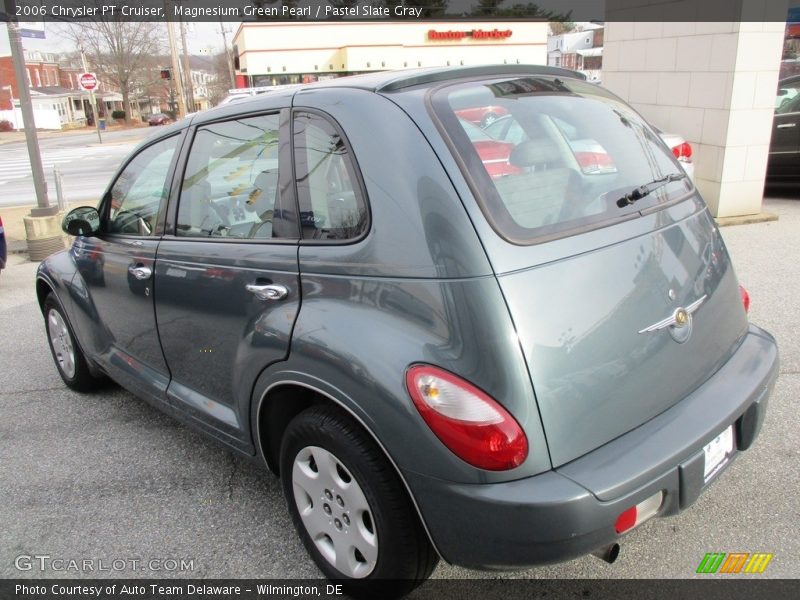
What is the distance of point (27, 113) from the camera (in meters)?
8.66

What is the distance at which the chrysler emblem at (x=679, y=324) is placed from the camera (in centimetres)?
212

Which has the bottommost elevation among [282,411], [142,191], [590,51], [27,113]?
[282,411]

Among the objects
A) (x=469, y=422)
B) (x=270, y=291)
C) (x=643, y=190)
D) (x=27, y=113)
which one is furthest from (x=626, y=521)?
(x=27, y=113)

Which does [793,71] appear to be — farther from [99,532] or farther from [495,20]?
[495,20]

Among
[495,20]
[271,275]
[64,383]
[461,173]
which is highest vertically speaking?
[495,20]

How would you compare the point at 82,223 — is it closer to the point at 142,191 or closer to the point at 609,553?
the point at 142,191

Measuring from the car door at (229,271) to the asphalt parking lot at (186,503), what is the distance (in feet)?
1.39

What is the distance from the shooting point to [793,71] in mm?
16312

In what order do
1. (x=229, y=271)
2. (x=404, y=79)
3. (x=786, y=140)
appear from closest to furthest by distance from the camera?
(x=404, y=79), (x=229, y=271), (x=786, y=140)

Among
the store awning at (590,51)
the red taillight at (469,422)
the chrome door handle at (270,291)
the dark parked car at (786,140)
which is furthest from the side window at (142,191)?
the store awning at (590,51)

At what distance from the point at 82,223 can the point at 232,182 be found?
1280mm

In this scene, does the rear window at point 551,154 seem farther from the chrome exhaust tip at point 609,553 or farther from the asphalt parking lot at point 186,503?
the asphalt parking lot at point 186,503

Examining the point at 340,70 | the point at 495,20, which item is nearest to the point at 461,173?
the point at 340,70

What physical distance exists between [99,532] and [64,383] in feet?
6.49
